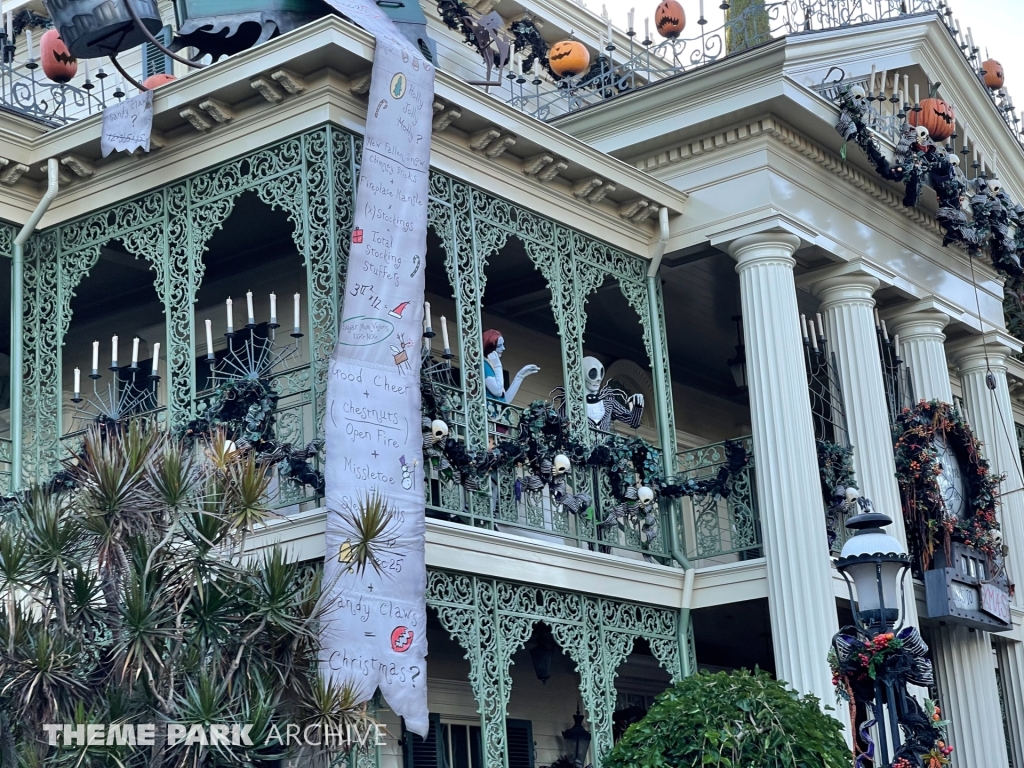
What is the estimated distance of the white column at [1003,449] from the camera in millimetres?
18859

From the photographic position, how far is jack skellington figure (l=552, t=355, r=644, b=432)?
51.9 ft

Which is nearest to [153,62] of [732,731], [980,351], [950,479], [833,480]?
[833,480]

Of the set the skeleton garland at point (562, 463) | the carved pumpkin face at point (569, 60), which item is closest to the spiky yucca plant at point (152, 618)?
the skeleton garland at point (562, 463)

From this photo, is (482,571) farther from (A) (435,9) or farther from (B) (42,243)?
(A) (435,9)

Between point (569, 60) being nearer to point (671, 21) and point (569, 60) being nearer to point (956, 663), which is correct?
point (671, 21)

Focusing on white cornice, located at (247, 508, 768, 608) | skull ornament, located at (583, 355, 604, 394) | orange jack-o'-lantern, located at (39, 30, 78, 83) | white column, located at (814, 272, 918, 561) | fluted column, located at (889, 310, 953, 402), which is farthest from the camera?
fluted column, located at (889, 310, 953, 402)

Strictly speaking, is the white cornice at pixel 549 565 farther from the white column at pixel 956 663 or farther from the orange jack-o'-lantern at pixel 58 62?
the orange jack-o'-lantern at pixel 58 62

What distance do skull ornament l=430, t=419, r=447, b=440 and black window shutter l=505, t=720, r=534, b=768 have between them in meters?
4.81

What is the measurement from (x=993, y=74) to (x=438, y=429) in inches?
430

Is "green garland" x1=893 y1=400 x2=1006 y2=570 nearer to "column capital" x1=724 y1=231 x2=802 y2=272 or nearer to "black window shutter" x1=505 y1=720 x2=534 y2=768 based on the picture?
"column capital" x1=724 y1=231 x2=802 y2=272

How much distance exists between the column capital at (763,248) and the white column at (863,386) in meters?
1.17

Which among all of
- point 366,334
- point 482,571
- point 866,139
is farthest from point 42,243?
point 866,139

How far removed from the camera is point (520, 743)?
54.8 ft

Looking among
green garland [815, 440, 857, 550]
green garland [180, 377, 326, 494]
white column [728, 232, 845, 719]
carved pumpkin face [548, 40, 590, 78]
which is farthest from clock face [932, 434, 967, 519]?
green garland [180, 377, 326, 494]
